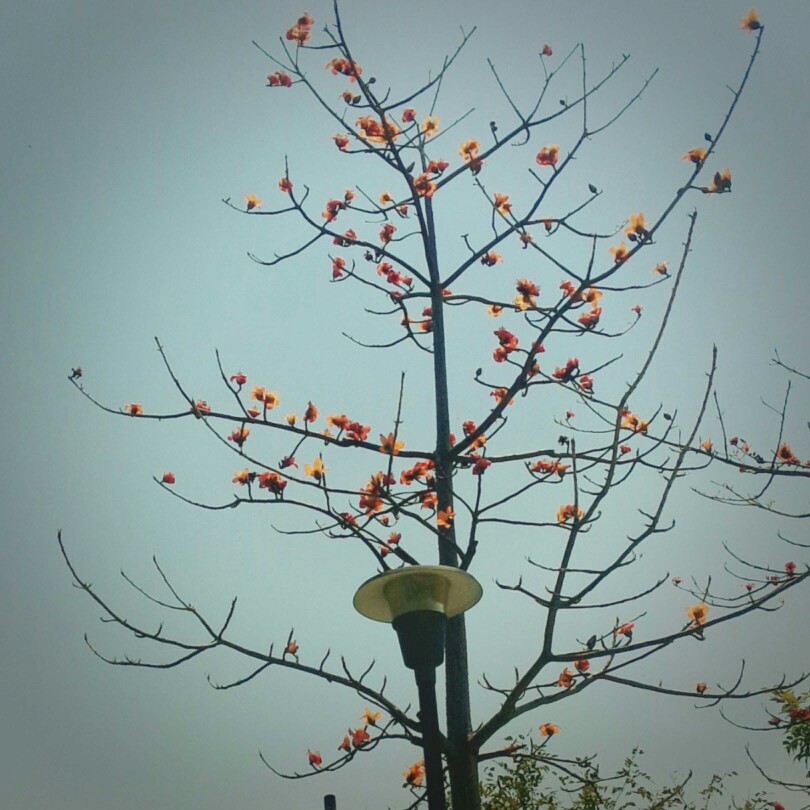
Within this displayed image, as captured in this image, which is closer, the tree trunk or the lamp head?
the lamp head

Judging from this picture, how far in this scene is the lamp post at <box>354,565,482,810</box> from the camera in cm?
312

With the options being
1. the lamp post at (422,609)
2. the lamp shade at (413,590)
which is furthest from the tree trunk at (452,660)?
the lamp shade at (413,590)

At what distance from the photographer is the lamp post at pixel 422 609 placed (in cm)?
312

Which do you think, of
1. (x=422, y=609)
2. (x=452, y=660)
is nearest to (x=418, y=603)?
(x=422, y=609)

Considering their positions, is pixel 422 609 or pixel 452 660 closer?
pixel 422 609

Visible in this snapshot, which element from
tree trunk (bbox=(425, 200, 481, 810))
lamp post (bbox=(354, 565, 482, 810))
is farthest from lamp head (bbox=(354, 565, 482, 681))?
tree trunk (bbox=(425, 200, 481, 810))

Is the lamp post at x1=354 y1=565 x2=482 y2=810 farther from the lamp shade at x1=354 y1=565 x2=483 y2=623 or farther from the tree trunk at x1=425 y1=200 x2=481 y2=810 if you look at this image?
the tree trunk at x1=425 y1=200 x2=481 y2=810

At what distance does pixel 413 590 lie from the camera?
3.19 metres

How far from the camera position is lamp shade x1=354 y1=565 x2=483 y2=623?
3186 millimetres

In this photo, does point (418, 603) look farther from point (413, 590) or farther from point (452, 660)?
point (452, 660)

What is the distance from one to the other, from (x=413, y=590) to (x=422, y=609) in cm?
8

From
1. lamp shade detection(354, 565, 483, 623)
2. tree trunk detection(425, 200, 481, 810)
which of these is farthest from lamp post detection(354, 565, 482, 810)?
tree trunk detection(425, 200, 481, 810)

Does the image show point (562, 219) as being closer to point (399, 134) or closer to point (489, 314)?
point (489, 314)

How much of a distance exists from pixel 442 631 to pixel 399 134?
333 cm
